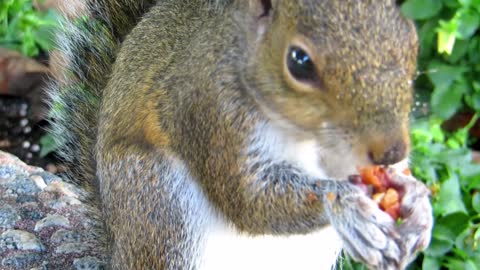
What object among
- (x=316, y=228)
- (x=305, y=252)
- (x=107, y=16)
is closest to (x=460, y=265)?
(x=305, y=252)

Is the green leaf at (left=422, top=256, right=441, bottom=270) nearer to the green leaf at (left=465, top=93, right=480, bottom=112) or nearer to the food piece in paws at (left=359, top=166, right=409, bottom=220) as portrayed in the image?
the green leaf at (left=465, top=93, right=480, bottom=112)

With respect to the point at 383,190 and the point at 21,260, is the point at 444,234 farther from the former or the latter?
the point at 21,260

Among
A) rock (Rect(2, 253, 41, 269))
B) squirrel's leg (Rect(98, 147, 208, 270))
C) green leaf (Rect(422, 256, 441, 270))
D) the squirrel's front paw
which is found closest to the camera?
the squirrel's front paw

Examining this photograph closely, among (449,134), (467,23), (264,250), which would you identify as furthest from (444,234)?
(264,250)

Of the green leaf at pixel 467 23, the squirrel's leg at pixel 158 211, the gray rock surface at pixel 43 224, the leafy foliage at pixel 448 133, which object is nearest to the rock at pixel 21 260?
the gray rock surface at pixel 43 224

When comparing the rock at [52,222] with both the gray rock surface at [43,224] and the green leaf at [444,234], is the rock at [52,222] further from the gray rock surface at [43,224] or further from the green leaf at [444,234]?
the green leaf at [444,234]

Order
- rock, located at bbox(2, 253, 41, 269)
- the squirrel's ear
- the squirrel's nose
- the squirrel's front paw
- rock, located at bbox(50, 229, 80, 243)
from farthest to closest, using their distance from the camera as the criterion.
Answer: rock, located at bbox(50, 229, 80, 243) → rock, located at bbox(2, 253, 41, 269) → the squirrel's ear → the squirrel's front paw → the squirrel's nose

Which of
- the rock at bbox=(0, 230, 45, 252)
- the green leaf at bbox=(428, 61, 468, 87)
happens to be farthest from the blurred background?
the rock at bbox=(0, 230, 45, 252)

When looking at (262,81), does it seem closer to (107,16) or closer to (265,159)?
(265,159)
